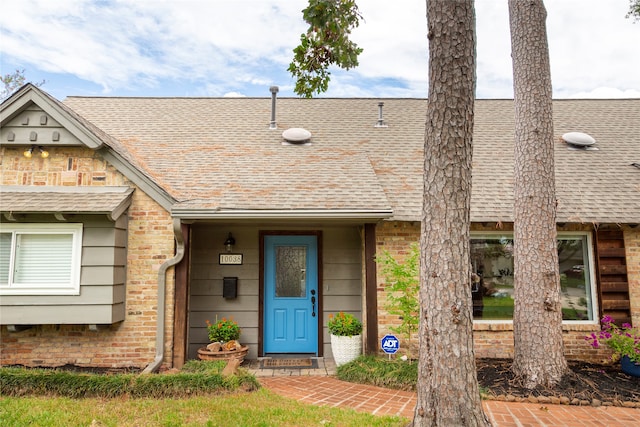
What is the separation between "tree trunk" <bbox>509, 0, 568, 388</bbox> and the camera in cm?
491

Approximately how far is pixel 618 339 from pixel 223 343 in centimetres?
595

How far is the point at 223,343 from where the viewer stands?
628 centimetres

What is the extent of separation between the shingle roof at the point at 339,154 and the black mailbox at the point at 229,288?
5.37ft

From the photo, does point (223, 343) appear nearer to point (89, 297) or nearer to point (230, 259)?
point (230, 259)

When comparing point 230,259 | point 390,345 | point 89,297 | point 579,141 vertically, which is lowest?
point 390,345

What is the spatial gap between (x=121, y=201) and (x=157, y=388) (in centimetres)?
259

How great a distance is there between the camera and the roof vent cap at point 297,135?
820 cm

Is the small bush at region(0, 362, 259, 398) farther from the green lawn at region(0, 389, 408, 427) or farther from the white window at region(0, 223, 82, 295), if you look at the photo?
the white window at region(0, 223, 82, 295)

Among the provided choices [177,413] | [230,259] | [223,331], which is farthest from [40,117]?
[177,413]

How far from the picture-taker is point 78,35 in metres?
10.3

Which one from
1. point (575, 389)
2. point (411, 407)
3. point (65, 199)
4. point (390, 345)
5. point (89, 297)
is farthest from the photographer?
point (390, 345)

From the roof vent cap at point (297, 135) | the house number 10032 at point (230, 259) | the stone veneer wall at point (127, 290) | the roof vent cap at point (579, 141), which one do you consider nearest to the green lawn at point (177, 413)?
the stone veneer wall at point (127, 290)

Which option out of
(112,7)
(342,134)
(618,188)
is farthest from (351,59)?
(112,7)

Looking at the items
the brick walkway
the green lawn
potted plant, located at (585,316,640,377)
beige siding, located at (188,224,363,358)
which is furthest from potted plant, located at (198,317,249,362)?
potted plant, located at (585,316,640,377)
